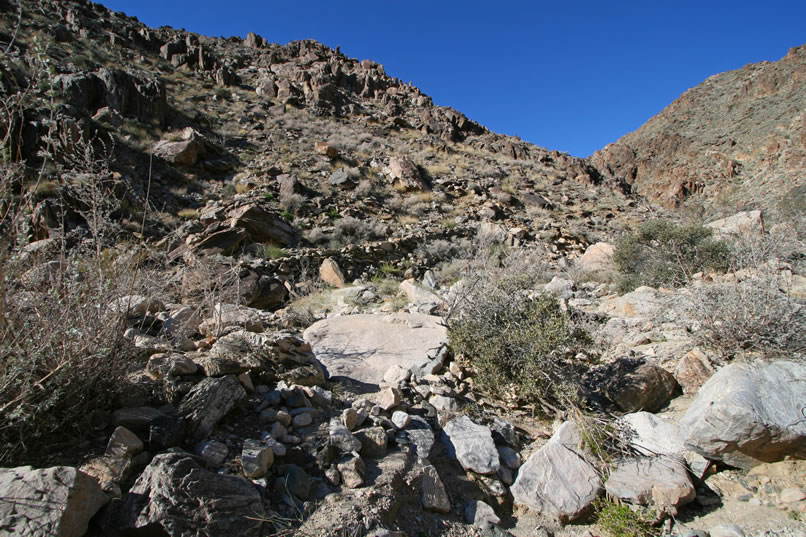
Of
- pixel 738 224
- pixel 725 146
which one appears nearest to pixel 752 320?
pixel 738 224

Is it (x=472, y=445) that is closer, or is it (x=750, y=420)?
(x=750, y=420)

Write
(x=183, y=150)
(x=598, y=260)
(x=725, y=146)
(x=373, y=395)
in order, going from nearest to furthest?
(x=373, y=395), (x=598, y=260), (x=183, y=150), (x=725, y=146)

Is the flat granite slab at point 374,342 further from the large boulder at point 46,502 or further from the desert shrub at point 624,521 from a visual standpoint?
the large boulder at point 46,502

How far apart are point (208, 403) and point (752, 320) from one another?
359 centimetres

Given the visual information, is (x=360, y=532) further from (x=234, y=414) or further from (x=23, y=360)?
(x=23, y=360)

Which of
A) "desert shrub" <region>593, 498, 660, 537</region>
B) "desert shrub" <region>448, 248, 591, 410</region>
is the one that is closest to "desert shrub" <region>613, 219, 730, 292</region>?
"desert shrub" <region>448, 248, 591, 410</region>

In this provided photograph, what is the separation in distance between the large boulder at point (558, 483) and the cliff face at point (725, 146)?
68.6ft

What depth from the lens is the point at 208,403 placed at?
1941mm

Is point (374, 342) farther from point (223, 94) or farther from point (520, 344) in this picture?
point (223, 94)

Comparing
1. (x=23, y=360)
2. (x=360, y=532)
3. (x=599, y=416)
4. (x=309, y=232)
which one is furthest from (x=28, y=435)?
(x=309, y=232)

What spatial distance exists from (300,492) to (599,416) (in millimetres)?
1923

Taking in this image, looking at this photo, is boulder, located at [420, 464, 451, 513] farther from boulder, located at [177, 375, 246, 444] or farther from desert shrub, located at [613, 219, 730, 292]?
desert shrub, located at [613, 219, 730, 292]

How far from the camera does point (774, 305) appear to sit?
2768 mm

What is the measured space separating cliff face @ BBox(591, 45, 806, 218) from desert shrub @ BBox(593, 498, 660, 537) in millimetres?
20976
